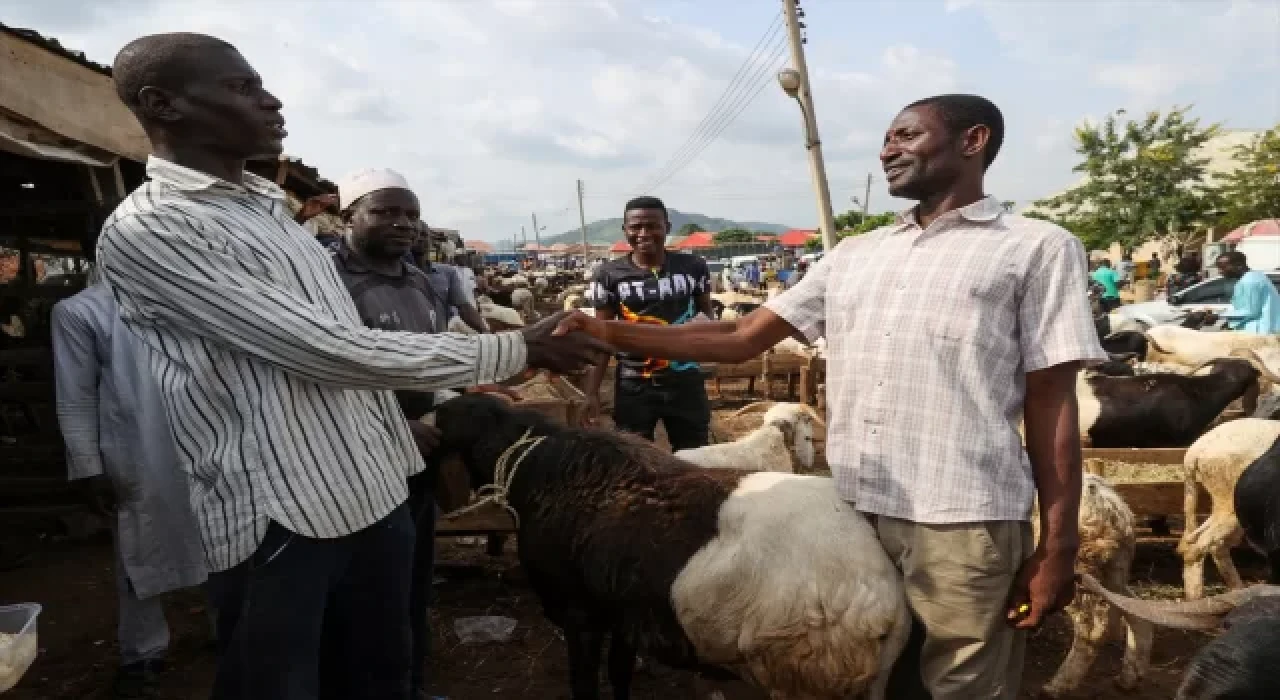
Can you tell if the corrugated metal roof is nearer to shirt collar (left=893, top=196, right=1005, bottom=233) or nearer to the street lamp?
shirt collar (left=893, top=196, right=1005, bottom=233)

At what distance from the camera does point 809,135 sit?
11906 mm

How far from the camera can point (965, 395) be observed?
2.02m

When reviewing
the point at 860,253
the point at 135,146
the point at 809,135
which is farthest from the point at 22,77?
the point at 809,135

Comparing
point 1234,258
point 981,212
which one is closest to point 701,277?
point 981,212

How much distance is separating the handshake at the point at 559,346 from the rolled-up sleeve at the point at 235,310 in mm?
290

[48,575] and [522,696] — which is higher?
[48,575]

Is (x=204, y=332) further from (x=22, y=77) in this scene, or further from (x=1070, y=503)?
(x=22, y=77)

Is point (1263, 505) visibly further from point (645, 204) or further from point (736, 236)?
point (736, 236)

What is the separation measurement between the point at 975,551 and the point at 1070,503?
0.27 meters

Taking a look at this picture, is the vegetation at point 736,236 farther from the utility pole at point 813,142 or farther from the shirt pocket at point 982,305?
the shirt pocket at point 982,305

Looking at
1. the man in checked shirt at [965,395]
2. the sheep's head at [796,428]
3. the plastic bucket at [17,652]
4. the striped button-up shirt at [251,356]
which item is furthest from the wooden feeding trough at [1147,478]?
the plastic bucket at [17,652]

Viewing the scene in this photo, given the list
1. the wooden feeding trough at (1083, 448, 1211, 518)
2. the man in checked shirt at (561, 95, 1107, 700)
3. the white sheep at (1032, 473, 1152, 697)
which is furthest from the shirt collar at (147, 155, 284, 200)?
the wooden feeding trough at (1083, 448, 1211, 518)

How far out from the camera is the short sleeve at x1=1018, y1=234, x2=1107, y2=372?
191 cm

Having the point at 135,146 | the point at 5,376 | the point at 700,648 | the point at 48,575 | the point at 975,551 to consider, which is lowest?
the point at 48,575
